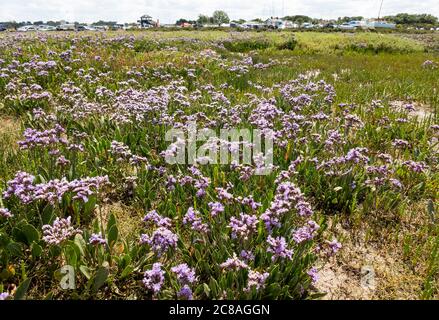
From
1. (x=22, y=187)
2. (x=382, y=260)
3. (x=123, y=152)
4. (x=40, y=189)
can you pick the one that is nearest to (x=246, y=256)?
(x=382, y=260)

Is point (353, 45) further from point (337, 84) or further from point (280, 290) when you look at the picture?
point (280, 290)

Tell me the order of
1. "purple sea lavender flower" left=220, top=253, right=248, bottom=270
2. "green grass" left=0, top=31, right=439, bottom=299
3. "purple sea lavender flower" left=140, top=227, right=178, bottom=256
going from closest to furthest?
"purple sea lavender flower" left=220, top=253, right=248, bottom=270, "purple sea lavender flower" left=140, top=227, right=178, bottom=256, "green grass" left=0, top=31, right=439, bottom=299

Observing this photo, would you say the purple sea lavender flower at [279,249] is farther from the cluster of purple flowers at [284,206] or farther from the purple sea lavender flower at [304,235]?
the cluster of purple flowers at [284,206]

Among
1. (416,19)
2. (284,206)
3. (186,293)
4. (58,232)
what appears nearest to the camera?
(186,293)

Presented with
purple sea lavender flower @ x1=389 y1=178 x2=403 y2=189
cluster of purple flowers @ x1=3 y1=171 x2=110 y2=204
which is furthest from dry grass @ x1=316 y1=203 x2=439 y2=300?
cluster of purple flowers @ x1=3 y1=171 x2=110 y2=204

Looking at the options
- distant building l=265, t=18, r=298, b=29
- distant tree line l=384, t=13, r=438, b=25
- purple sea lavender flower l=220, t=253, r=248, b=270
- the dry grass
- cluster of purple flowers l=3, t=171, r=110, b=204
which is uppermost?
cluster of purple flowers l=3, t=171, r=110, b=204

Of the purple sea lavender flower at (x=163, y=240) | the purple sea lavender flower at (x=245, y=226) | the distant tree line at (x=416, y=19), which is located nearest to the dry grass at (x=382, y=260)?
the purple sea lavender flower at (x=245, y=226)

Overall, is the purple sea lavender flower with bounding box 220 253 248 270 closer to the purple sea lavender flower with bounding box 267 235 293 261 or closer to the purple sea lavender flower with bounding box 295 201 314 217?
the purple sea lavender flower with bounding box 267 235 293 261

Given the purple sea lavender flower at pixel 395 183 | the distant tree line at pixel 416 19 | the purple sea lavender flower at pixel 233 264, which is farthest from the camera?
the distant tree line at pixel 416 19

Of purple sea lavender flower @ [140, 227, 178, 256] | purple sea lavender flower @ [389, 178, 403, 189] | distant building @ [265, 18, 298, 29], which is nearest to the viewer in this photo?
purple sea lavender flower @ [140, 227, 178, 256]

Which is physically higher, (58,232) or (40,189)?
(40,189)

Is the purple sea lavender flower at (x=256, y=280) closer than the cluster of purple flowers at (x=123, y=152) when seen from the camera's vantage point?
Yes

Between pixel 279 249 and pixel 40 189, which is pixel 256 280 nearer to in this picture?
pixel 279 249
